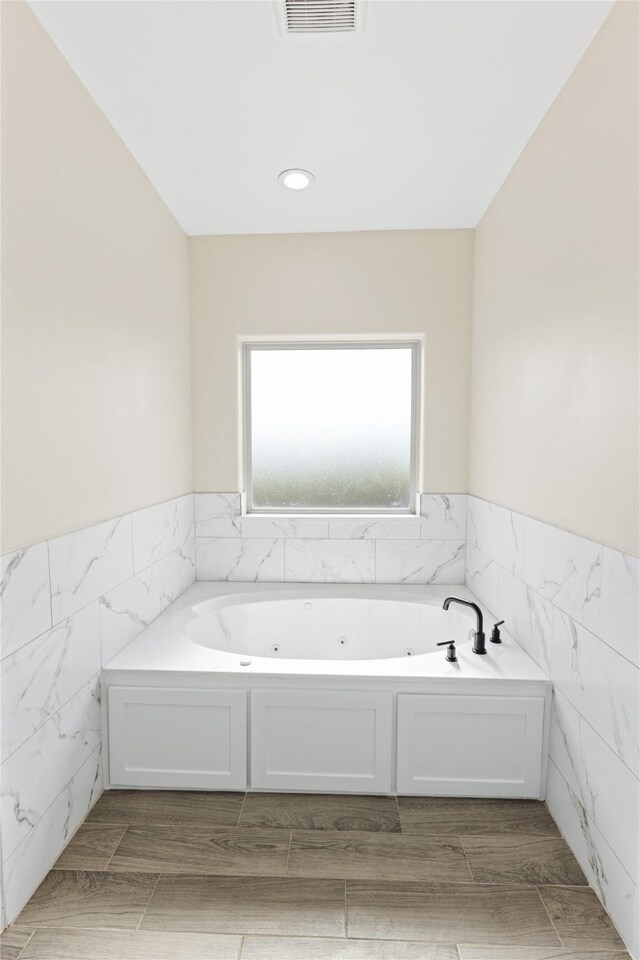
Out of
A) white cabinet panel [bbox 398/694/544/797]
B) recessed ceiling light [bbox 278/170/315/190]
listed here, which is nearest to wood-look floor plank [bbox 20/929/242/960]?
white cabinet panel [bbox 398/694/544/797]

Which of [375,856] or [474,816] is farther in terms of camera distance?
[474,816]

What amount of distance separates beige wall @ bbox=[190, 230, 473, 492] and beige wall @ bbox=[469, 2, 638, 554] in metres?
0.49

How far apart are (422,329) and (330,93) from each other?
1.36m

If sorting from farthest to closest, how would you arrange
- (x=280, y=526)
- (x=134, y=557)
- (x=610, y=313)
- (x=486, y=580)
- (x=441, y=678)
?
(x=280, y=526) < (x=486, y=580) < (x=134, y=557) < (x=441, y=678) < (x=610, y=313)

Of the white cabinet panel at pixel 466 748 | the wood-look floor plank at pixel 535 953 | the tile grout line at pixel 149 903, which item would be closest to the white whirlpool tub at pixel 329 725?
the white cabinet panel at pixel 466 748

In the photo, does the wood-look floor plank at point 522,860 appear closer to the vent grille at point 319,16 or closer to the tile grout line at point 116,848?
the tile grout line at point 116,848

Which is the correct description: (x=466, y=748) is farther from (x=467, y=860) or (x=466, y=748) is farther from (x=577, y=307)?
(x=577, y=307)

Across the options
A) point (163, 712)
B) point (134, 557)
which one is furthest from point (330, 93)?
point (163, 712)

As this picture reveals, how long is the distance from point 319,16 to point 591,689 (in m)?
2.20

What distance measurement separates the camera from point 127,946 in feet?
4.47

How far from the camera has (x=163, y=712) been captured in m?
1.93

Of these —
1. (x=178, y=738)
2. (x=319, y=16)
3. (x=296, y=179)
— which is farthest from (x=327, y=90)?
(x=178, y=738)

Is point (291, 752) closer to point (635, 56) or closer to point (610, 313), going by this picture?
point (610, 313)

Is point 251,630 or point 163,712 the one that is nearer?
point 163,712
